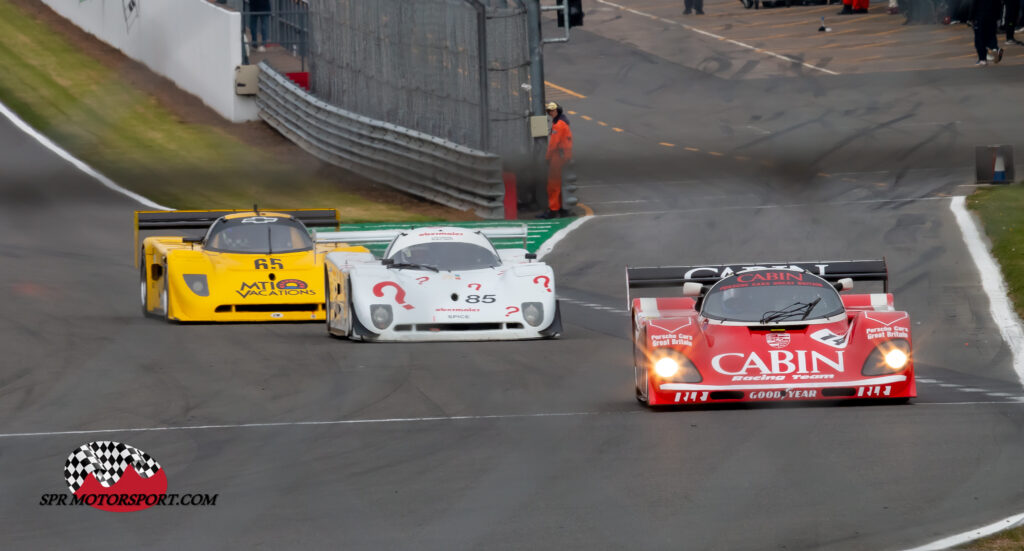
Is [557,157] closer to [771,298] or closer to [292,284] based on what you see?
[292,284]

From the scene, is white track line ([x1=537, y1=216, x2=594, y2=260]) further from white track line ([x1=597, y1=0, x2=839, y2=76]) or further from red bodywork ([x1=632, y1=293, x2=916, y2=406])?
white track line ([x1=597, y1=0, x2=839, y2=76])

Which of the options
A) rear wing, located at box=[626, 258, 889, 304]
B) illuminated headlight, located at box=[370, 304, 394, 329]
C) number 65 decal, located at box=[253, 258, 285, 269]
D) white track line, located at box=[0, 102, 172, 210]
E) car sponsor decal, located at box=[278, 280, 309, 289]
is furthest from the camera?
white track line, located at box=[0, 102, 172, 210]

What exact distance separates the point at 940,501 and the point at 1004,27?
89.4ft

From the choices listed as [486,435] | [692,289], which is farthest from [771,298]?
[486,435]

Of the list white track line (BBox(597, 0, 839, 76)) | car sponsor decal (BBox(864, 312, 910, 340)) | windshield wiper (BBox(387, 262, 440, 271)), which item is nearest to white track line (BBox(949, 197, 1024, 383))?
car sponsor decal (BBox(864, 312, 910, 340))

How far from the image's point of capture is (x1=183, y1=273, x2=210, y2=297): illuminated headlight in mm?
16422

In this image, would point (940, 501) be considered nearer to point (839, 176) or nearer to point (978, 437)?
point (978, 437)

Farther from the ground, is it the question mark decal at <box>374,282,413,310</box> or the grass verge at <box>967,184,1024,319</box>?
the question mark decal at <box>374,282,413,310</box>

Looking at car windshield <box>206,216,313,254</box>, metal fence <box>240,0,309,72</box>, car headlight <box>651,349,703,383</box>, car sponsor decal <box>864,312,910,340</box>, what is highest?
metal fence <box>240,0,309,72</box>

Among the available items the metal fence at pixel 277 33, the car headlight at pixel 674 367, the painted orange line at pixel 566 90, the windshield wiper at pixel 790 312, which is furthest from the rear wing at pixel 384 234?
the painted orange line at pixel 566 90

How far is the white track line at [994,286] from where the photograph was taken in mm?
14273

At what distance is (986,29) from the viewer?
106ft

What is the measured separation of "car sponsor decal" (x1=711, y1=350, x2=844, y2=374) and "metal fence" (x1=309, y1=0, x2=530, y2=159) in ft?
45.8

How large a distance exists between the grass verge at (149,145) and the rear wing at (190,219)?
258 inches
